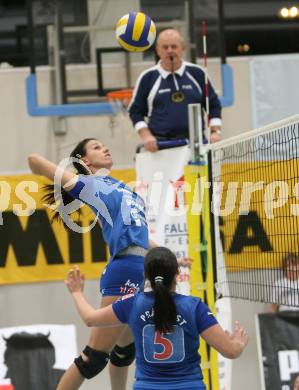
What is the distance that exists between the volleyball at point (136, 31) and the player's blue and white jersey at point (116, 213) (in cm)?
210

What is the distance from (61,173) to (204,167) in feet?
6.63

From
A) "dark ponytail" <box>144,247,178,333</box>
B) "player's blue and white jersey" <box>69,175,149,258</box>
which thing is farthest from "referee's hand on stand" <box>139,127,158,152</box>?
"dark ponytail" <box>144,247,178,333</box>

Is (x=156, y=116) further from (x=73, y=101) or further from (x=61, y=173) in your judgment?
(x=61, y=173)

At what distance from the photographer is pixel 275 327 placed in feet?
31.9

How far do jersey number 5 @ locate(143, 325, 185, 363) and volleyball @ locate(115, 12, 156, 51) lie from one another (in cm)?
357

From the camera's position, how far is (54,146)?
32.3 ft

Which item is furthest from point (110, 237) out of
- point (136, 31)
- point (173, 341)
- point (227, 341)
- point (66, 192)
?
point (136, 31)

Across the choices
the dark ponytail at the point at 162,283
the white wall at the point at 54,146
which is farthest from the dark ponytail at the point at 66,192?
the white wall at the point at 54,146

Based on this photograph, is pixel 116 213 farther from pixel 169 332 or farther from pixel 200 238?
pixel 200 238

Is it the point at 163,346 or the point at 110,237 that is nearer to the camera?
the point at 163,346

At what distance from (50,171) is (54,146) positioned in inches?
179

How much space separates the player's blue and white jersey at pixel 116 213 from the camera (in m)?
5.88

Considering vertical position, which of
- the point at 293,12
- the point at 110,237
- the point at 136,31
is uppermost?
the point at 293,12

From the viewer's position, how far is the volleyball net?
23.6 feet
